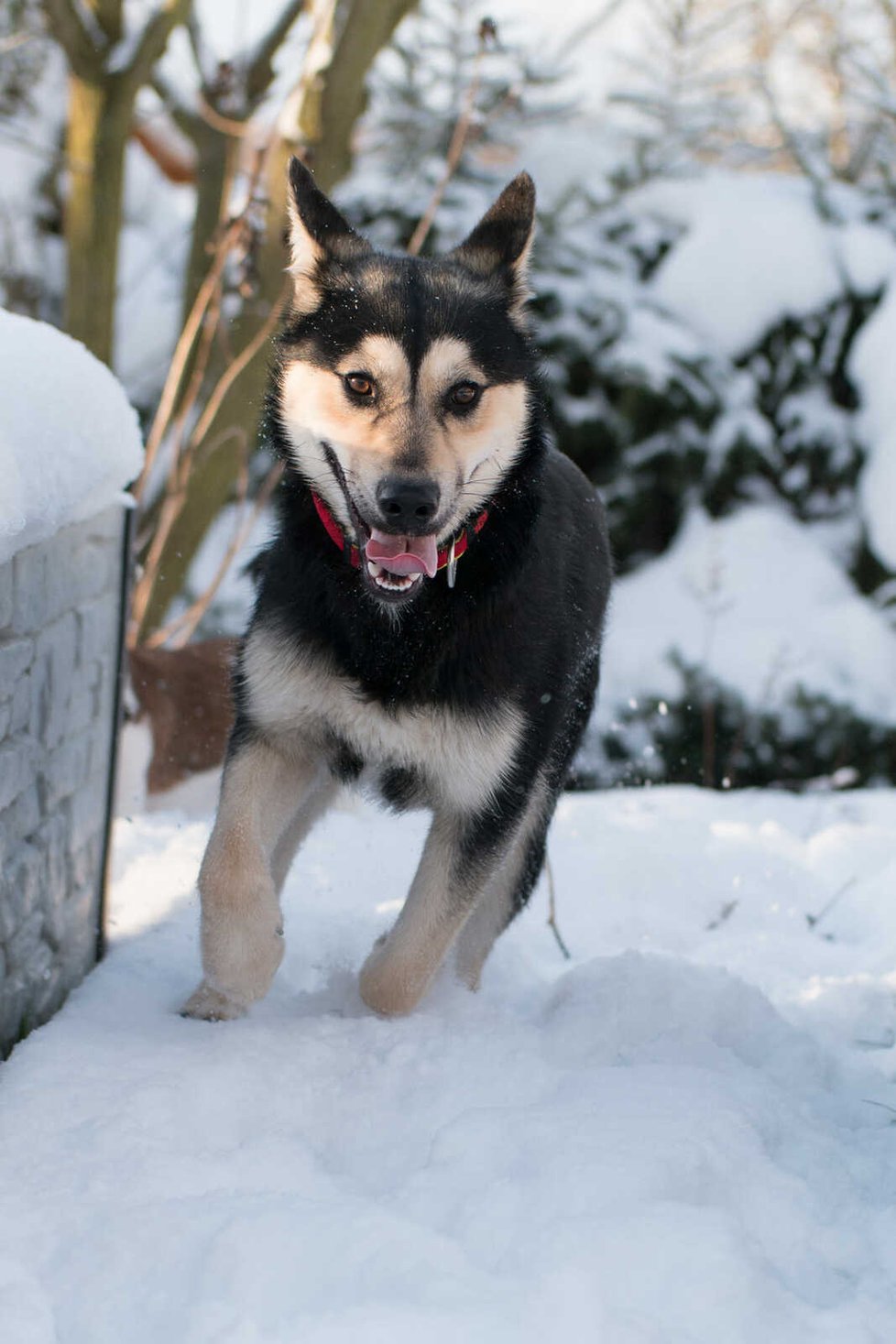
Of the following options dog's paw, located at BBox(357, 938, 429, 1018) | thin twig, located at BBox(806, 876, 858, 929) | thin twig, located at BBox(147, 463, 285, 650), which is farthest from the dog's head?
thin twig, located at BBox(147, 463, 285, 650)

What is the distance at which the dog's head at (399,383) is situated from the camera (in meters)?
2.56

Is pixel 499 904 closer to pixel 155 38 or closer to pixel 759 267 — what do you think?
pixel 155 38

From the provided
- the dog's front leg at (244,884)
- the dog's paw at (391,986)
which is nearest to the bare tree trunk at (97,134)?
the dog's front leg at (244,884)

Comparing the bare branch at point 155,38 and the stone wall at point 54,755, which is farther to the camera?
the bare branch at point 155,38

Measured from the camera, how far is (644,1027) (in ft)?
9.57

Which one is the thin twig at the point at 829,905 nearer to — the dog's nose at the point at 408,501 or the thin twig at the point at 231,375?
the dog's nose at the point at 408,501

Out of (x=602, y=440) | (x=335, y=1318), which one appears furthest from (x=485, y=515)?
(x=602, y=440)

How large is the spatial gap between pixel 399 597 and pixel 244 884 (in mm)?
662

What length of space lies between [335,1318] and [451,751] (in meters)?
1.21

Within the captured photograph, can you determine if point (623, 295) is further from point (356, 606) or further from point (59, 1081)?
point (59, 1081)

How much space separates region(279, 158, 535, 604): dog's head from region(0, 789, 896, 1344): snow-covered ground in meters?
0.96

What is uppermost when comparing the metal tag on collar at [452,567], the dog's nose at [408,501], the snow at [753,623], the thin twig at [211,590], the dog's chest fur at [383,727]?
the dog's nose at [408,501]

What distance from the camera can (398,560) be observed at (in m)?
2.56

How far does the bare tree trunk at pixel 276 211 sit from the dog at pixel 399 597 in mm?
3152
